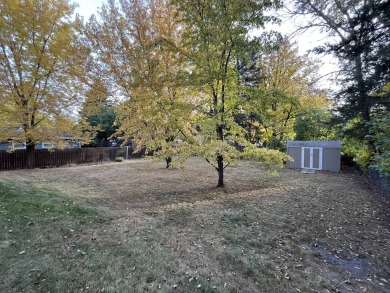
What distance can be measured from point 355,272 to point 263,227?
1.63 m

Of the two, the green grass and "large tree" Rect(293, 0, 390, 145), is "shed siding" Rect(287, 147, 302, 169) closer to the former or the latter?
"large tree" Rect(293, 0, 390, 145)

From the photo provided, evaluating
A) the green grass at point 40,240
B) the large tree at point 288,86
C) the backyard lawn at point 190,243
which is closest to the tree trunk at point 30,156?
the backyard lawn at point 190,243

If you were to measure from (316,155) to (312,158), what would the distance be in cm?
29

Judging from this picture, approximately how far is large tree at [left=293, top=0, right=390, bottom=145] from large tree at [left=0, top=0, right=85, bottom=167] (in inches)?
395

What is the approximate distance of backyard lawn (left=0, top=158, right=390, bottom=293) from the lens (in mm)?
2693

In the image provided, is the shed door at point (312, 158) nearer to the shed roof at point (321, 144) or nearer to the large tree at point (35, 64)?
the shed roof at point (321, 144)

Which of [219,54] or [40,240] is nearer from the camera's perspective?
[40,240]

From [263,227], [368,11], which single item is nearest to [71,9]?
[368,11]

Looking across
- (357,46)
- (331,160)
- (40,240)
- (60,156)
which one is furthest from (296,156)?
(60,156)

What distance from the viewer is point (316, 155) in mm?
13281

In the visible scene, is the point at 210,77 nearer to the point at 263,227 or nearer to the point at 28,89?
the point at 263,227

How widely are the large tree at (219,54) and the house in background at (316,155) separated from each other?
8357 mm

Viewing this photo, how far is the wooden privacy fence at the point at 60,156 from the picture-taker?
38.6 feet

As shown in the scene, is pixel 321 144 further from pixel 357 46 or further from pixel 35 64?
pixel 35 64
